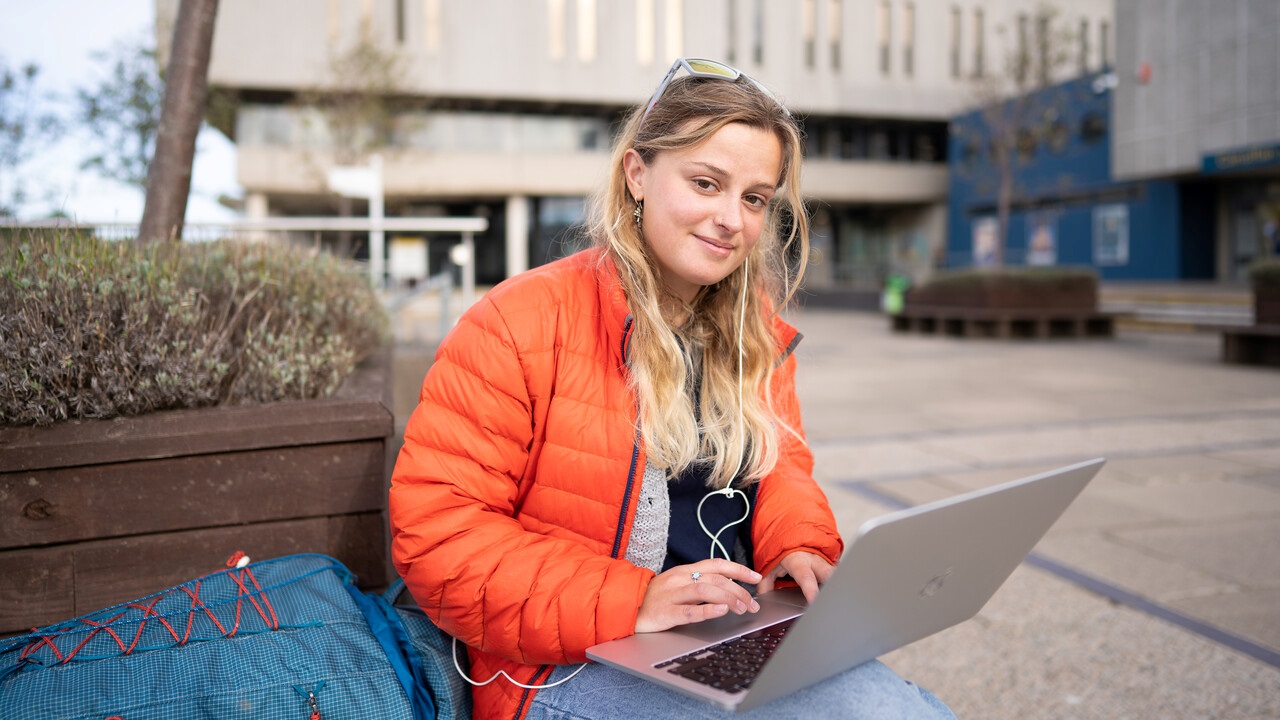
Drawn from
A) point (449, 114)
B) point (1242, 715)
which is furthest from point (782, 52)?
point (1242, 715)

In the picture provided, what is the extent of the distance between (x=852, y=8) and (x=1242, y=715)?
127 ft

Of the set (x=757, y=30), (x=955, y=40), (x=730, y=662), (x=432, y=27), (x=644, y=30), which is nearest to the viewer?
(x=730, y=662)

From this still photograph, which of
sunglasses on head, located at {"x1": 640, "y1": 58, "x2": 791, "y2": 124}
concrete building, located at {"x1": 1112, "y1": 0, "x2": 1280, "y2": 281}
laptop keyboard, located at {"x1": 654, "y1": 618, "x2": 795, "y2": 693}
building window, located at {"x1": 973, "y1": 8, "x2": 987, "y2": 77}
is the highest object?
building window, located at {"x1": 973, "y1": 8, "x2": 987, "y2": 77}

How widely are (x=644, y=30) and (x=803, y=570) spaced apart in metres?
35.2

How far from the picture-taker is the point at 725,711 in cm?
142

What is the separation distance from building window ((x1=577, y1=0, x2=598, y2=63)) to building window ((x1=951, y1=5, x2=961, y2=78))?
15.2 m

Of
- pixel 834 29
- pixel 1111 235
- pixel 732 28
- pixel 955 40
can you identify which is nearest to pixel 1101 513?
pixel 1111 235

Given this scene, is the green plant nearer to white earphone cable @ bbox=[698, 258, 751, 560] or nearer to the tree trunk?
the tree trunk

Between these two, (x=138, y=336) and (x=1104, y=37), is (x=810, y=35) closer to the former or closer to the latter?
(x=1104, y=37)

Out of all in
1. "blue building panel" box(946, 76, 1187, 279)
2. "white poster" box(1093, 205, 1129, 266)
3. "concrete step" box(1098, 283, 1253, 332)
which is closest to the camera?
"concrete step" box(1098, 283, 1253, 332)

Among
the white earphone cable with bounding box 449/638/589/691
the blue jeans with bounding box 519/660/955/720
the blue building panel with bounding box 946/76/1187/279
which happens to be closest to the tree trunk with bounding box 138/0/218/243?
the white earphone cable with bounding box 449/638/589/691

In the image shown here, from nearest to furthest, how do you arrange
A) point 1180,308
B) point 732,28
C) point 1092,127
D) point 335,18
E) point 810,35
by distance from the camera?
point 1180,308 < point 1092,127 < point 335,18 < point 732,28 < point 810,35

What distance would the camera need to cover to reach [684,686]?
123cm

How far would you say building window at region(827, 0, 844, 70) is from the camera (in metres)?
37.0
